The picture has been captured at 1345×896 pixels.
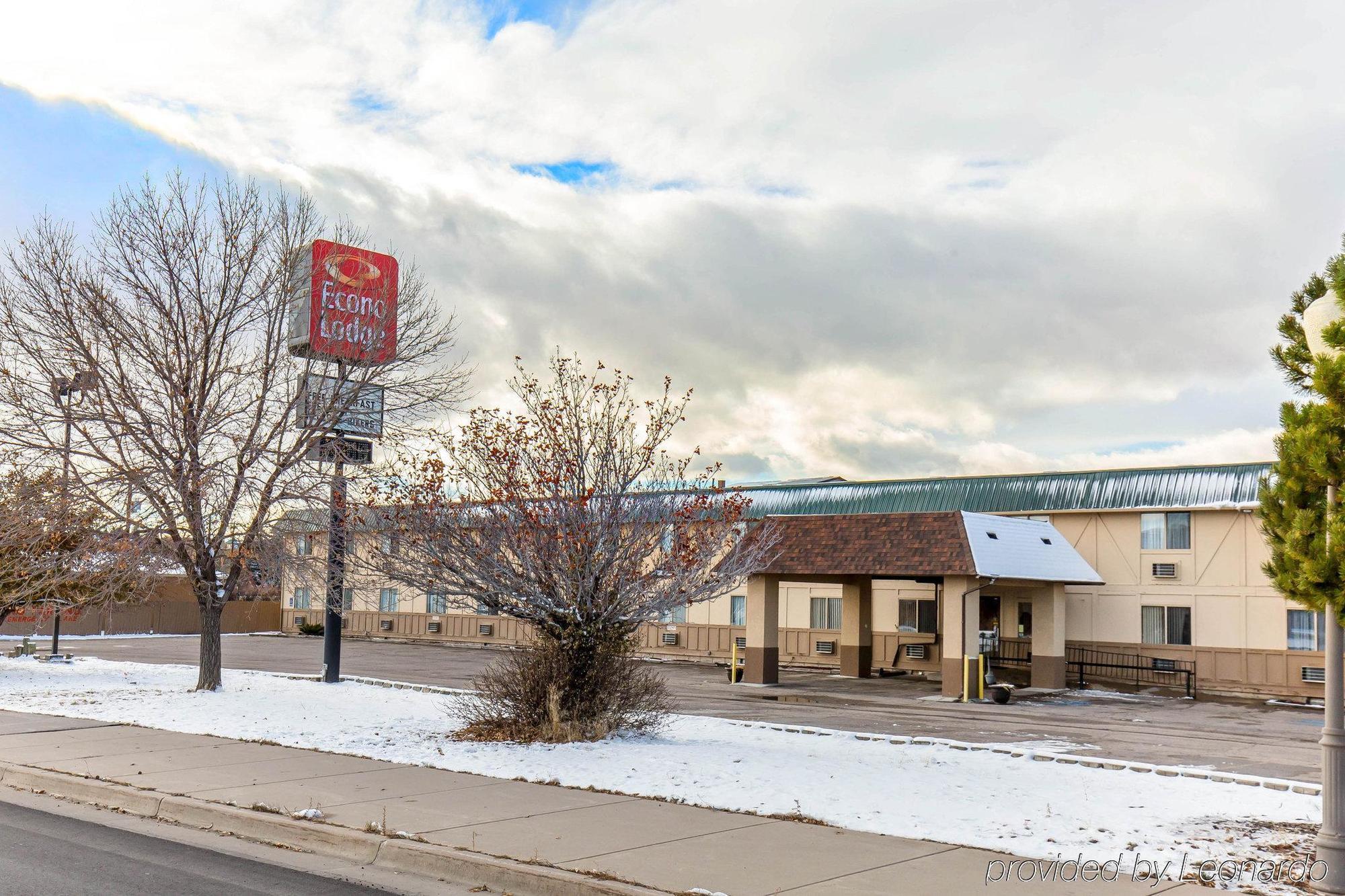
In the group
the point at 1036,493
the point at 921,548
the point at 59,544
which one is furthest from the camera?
the point at 1036,493

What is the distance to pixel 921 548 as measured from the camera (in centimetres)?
2884

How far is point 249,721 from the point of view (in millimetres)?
16531

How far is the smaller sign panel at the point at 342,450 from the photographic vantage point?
2052 cm

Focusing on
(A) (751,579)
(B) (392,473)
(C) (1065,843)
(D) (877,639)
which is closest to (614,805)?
(C) (1065,843)

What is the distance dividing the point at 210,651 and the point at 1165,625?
26.4m

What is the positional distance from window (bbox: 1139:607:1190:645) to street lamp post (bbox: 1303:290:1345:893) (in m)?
27.2

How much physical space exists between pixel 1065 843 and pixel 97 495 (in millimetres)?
16435

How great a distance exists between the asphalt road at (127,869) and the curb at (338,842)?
1.77 ft

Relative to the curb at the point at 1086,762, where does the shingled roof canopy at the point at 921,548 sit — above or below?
above

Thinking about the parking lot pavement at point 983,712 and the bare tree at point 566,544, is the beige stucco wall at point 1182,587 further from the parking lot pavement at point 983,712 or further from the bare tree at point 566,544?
the bare tree at point 566,544

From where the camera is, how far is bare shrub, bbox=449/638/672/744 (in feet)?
47.3

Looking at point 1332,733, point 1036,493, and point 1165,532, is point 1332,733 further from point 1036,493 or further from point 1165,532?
point 1036,493

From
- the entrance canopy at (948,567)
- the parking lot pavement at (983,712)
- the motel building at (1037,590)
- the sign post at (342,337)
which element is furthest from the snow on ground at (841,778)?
the entrance canopy at (948,567)

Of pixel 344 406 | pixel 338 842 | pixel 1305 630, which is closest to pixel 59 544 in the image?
pixel 344 406
